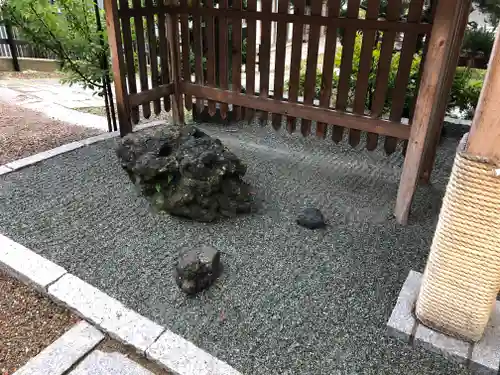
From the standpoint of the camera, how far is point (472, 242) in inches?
67.0

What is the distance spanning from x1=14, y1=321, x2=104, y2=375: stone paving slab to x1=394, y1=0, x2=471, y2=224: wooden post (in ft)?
7.23

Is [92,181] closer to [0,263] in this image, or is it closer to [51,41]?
[0,263]

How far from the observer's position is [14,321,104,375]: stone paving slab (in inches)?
72.7

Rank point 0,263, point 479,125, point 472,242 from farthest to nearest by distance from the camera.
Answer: point 0,263 → point 472,242 → point 479,125

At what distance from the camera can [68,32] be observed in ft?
13.2

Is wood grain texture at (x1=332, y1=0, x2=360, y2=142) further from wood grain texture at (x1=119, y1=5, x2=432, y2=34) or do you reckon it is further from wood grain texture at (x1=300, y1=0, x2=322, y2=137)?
wood grain texture at (x1=300, y1=0, x2=322, y2=137)

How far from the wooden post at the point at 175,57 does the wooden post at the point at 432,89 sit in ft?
8.46

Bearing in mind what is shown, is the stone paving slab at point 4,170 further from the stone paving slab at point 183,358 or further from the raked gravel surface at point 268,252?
the stone paving slab at point 183,358

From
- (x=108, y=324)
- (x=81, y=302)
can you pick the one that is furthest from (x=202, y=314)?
(x=81, y=302)


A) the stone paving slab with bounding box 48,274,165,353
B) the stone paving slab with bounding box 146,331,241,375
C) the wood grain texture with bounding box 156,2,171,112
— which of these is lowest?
the stone paving slab with bounding box 146,331,241,375

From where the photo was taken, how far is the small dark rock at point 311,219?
285 centimetres

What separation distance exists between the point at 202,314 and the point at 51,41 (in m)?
3.43

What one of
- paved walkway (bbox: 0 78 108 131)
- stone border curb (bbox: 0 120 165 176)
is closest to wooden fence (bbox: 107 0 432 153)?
stone border curb (bbox: 0 120 165 176)

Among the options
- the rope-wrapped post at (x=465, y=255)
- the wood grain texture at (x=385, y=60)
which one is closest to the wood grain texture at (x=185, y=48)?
the wood grain texture at (x=385, y=60)
